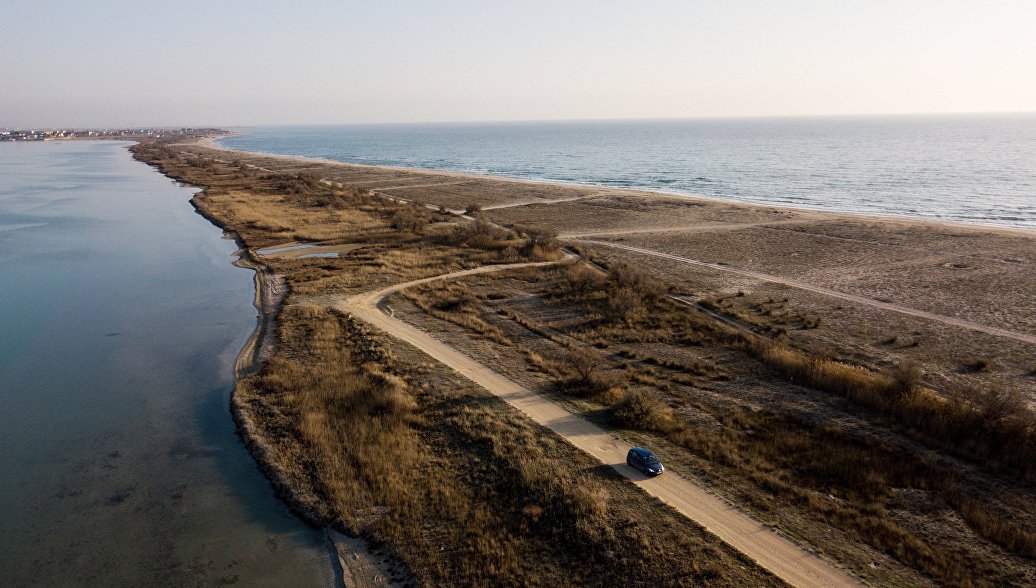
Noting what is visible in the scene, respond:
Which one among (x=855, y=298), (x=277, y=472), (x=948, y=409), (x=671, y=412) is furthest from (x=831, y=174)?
(x=277, y=472)

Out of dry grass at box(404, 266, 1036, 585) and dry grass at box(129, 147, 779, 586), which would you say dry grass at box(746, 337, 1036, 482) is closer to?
dry grass at box(404, 266, 1036, 585)

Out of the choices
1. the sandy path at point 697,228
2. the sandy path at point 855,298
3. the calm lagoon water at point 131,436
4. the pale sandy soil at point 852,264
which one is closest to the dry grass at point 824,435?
the pale sandy soil at point 852,264

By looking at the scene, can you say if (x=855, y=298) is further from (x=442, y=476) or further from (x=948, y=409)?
(x=442, y=476)

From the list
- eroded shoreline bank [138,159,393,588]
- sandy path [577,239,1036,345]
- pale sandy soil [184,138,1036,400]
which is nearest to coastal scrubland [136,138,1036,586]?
eroded shoreline bank [138,159,393,588]

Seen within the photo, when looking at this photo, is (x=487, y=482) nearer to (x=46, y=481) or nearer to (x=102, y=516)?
(x=102, y=516)

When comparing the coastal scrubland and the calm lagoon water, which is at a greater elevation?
the coastal scrubland
